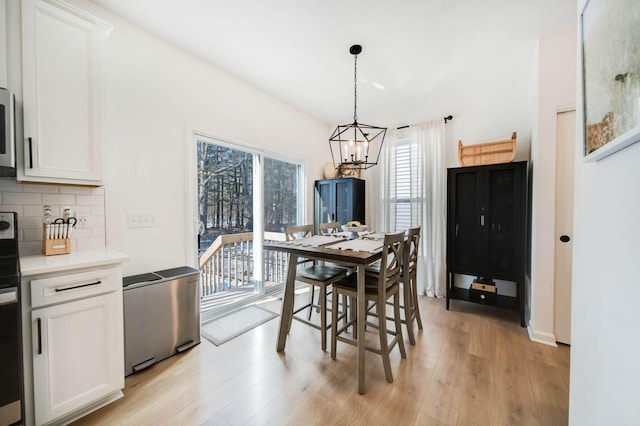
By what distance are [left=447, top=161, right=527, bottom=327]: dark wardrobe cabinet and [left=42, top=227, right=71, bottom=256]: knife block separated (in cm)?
363

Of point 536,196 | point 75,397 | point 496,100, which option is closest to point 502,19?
point 496,100

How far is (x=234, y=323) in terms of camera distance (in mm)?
2650

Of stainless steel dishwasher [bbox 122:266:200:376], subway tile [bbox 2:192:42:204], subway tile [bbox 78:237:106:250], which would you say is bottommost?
stainless steel dishwasher [bbox 122:266:200:376]

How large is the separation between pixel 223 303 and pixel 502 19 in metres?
3.99

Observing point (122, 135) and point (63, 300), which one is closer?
point (63, 300)

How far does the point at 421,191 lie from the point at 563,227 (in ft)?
5.33

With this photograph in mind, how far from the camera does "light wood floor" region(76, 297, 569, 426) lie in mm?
1491

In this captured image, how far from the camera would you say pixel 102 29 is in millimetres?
1759

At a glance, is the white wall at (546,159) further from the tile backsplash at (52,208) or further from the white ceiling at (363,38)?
the tile backsplash at (52,208)

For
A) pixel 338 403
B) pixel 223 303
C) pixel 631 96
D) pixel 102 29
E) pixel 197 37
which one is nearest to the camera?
pixel 631 96

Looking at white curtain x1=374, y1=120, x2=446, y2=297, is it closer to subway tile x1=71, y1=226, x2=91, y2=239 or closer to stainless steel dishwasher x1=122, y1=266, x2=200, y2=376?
stainless steel dishwasher x1=122, y1=266, x2=200, y2=376

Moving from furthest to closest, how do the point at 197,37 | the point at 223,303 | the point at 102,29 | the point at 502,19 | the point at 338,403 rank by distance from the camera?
the point at 223,303
the point at 197,37
the point at 502,19
the point at 102,29
the point at 338,403

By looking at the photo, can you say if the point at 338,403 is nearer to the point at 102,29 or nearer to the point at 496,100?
the point at 102,29

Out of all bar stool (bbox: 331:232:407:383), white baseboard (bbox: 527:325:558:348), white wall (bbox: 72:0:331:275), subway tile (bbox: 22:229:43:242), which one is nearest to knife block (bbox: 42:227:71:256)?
subway tile (bbox: 22:229:43:242)
